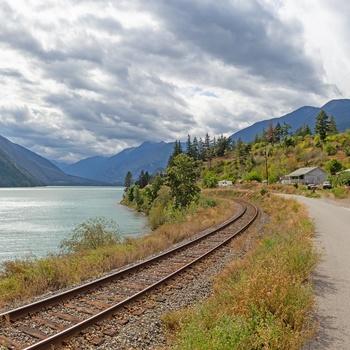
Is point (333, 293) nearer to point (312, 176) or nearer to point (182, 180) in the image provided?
point (182, 180)

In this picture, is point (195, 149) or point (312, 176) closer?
point (312, 176)

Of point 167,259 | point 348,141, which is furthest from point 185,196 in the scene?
point 348,141

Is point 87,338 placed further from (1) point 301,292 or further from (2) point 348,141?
(2) point 348,141

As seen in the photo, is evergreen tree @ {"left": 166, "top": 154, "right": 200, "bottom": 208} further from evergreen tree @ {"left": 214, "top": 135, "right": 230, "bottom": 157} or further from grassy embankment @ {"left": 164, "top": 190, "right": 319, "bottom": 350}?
evergreen tree @ {"left": 214, "top": 135, "right": 230, "bottom": 157}

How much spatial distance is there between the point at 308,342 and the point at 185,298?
416cm

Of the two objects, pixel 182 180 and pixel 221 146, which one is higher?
pixel 221 146

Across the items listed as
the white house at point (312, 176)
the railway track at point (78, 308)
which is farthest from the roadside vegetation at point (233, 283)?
the white house at point (312, 176)

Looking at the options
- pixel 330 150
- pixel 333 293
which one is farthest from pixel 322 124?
pixel 333 293

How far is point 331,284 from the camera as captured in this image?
28.1 ft

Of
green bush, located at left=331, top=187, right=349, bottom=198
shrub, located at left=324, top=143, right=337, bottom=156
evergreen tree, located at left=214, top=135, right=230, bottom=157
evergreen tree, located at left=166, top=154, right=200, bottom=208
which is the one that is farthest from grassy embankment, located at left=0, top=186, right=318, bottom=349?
evergreen tree, located at left=214, top=135, right=230, bottom=157

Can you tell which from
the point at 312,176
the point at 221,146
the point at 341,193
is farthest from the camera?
the point at 221,146

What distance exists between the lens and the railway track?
670 cm

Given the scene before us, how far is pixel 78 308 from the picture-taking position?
8250mm

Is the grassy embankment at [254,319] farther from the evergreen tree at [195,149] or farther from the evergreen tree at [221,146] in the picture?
the evergreen tree at [221,146]
